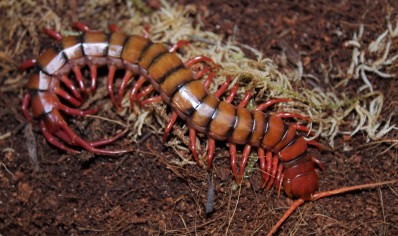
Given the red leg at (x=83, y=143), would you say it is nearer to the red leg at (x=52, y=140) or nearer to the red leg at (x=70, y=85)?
the red leg at (x=52, y=140)

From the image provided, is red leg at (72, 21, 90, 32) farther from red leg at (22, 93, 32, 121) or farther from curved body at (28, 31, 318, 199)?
red leg at (22, 93, 32, 121)

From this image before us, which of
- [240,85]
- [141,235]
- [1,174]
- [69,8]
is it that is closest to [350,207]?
[240,85]

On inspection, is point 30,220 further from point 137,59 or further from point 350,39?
point 350,39

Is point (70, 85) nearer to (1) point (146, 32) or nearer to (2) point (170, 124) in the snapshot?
(1) point (146, 32)

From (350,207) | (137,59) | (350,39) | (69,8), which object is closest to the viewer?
(350,207)

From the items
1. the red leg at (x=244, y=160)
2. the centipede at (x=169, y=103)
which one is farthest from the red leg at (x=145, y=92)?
the red leg at (x=244, y=160)

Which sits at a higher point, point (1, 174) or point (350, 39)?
point (350, 39)

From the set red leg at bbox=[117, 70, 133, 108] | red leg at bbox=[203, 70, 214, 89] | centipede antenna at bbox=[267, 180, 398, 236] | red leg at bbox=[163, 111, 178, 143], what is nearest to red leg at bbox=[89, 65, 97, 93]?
red leg at bbox=[117, 70, 133, 108]
